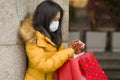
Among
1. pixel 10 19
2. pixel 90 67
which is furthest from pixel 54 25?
pixel 90 67

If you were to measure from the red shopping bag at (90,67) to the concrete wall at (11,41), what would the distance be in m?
0.60

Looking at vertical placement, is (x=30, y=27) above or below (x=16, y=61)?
above

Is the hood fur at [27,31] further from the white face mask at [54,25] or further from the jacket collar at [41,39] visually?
the white face mask at [54,25]

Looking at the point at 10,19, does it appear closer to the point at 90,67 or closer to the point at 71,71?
the point at 71,71

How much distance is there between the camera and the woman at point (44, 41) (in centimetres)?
512

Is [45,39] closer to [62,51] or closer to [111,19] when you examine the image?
[62,51]

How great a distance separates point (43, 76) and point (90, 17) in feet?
21.9

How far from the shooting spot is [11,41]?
5262 millimetres

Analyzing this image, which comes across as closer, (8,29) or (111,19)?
(8,29)

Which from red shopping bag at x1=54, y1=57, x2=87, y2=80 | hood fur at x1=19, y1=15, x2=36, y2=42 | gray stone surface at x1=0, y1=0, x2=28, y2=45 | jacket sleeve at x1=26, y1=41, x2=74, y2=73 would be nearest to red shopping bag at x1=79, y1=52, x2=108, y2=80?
red shopping bag at x1=54, y1=57, x2=87, y2=80

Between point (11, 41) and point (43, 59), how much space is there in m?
0.38

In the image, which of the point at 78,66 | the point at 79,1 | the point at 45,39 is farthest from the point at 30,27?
the point at 79,1

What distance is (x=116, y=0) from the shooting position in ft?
38.4

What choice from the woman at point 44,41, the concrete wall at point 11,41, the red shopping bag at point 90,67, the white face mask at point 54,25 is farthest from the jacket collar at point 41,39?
the red shopping bag at point 90,67
